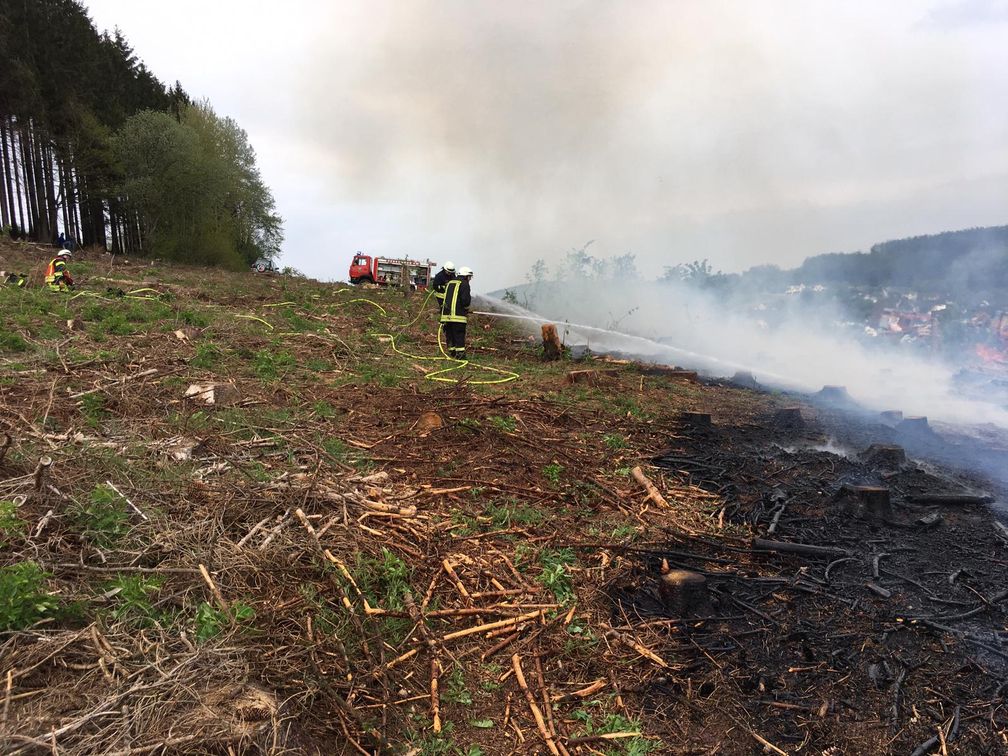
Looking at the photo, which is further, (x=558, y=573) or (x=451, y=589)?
(x=558, y=573)

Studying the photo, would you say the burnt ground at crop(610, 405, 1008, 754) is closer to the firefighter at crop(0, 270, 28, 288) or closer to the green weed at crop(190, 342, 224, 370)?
the green weed at crop(190, 342, 224, 370)

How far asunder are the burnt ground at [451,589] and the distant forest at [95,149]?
27.7 m

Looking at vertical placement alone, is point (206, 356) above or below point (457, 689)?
above

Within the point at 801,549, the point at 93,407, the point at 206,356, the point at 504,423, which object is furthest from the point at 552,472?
the point at 206,356

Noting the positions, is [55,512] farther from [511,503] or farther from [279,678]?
[511,503]

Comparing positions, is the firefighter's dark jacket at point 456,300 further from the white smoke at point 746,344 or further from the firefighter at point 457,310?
the white smoke at point 746,344

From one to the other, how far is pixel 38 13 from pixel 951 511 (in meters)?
39.4

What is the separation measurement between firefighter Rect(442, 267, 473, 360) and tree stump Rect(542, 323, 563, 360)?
223 cm

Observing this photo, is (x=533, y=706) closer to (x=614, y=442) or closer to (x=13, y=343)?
(x=614, y=442)

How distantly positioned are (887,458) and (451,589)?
590cm

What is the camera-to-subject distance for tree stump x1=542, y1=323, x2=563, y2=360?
41.4ft

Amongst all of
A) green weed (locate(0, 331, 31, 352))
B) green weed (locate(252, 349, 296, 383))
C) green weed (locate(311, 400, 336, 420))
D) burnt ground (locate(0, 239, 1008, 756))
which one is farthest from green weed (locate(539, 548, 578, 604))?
green weed (locate(0, 331, 31, 352))

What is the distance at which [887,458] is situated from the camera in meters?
6.63

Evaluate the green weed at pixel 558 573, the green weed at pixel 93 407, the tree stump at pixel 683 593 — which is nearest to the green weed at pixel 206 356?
the green weed at pixel 93 407
